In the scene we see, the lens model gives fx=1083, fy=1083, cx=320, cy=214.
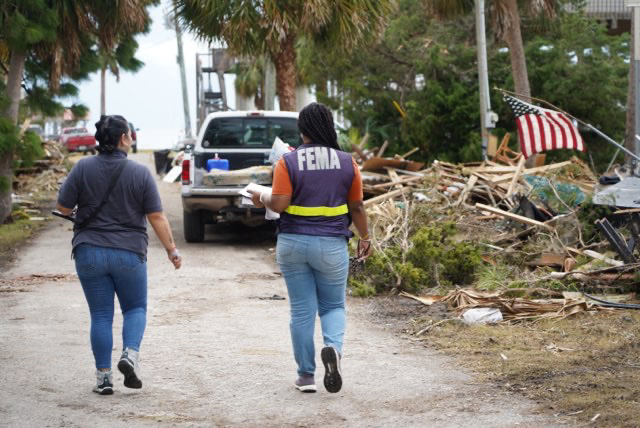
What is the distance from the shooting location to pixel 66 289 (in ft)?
38.9

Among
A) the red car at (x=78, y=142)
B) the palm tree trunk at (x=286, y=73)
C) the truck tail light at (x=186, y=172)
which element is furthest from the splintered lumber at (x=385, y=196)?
the red car at (x=78, y=142)

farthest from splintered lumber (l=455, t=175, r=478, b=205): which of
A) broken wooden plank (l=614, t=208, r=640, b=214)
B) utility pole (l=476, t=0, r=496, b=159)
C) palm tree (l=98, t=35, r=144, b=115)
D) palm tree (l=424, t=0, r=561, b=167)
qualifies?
palm tree (l=98, t=35, r=144, b=115)

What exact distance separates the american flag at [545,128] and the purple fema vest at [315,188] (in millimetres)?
5507

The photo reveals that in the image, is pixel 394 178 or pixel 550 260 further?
pixel 394 178

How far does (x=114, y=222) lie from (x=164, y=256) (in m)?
8.50

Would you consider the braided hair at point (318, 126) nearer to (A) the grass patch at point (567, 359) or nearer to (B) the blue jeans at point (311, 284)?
(B) the blue jeans at point (311, 284)

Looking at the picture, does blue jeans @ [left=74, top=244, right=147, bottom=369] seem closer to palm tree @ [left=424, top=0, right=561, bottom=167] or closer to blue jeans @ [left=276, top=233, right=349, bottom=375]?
blue jeans @ [left=276, top=233, right=349, bottom=375]

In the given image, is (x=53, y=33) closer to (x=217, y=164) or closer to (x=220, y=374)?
(x=217, y=164)

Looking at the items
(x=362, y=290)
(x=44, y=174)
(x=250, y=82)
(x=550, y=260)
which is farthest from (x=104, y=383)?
(x=250, y=82)

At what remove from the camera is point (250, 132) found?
17000mm

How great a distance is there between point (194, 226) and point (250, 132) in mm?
1741

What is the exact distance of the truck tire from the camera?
16500 mm

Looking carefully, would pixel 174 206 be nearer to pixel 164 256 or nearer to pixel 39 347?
pixel 164 256

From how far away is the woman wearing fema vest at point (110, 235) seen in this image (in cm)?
652
